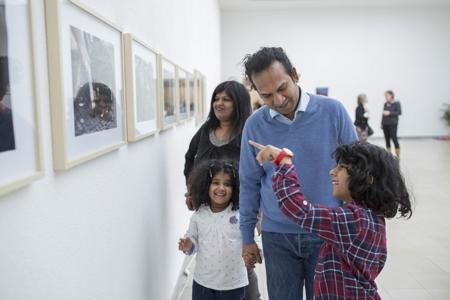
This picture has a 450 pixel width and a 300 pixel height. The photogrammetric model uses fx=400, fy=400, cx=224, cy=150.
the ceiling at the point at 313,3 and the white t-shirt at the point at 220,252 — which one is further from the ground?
the ceiling at the point at 313,3

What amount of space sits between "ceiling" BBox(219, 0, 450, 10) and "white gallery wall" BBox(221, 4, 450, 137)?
0.23 m

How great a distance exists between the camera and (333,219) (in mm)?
1452

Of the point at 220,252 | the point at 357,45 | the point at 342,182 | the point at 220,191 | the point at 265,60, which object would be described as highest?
the point at 357,45

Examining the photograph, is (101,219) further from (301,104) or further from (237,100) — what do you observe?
(237,100)

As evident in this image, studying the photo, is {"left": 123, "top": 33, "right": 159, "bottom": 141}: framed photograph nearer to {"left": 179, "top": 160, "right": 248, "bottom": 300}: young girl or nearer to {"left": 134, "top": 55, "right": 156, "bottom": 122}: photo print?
{"left": 134, "top": 55, "right": 156, "bottom": 122}: photo print

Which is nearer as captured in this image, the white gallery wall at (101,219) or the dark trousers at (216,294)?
the white gallery wall at (101,219)

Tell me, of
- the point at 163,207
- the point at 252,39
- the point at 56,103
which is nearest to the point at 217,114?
the point at 163,207

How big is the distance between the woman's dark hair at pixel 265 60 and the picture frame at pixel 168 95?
0.89 metres

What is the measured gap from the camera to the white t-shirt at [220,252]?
2.30 metres

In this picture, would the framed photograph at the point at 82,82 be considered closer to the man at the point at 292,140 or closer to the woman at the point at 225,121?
the man at the point at 292,140

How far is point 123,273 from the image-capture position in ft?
5.78

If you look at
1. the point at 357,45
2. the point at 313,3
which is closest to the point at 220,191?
the point at 313,3

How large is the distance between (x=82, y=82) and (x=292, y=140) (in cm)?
92

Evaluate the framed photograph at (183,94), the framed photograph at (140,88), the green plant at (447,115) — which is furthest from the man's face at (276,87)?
the green plant at (447,115)
